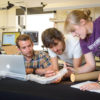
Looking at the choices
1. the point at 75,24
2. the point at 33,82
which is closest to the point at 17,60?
the point at 33,82

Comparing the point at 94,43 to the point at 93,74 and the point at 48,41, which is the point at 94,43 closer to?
the point at 93,74

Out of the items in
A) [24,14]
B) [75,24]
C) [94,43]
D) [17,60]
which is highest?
[24,14]

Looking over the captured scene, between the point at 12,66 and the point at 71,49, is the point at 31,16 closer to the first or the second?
the point at 71,49

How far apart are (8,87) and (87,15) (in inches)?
27.6

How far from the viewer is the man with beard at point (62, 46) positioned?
1.19 meters

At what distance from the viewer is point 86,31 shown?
3.71 ft

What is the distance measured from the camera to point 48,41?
1.17 meters

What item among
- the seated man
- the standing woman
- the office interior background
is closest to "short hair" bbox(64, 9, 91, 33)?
the standing woman

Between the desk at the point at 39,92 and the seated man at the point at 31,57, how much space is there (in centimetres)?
46

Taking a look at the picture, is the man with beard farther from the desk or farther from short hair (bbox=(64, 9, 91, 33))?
the desk

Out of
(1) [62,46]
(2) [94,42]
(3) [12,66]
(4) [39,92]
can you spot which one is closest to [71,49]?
(1) [62,46]

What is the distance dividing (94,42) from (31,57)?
657 mm

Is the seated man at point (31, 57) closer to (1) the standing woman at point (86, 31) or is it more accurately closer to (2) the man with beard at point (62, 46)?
(2) the man with beard at point (62, 46)

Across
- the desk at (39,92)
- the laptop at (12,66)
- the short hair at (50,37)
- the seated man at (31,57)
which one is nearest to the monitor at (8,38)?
the seated man at (31,57)
